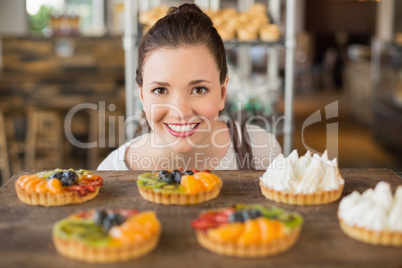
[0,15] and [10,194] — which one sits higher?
[0,15]

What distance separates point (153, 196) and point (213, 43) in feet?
2.19

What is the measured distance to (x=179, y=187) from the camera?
1.40 m

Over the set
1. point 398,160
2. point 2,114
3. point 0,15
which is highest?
point 0,15

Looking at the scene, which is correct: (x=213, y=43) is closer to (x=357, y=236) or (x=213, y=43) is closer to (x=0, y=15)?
(x=357, y=236)

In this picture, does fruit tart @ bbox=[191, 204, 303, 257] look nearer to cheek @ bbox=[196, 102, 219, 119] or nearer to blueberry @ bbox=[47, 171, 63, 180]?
blueberry @ bbox=[47, 171, 63, 180]

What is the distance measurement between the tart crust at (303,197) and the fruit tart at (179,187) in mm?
152

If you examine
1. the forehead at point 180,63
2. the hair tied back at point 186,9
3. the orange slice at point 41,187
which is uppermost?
the hair tied back at point 186,9

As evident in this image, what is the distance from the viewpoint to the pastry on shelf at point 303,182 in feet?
4.44

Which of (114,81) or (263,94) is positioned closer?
(263,94)

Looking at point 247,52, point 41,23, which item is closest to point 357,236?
point 247,52

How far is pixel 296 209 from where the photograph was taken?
51.8 inches

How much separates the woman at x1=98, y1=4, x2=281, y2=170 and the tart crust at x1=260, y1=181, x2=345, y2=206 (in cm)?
44

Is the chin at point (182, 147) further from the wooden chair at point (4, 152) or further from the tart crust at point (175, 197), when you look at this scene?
the wooden chair at point (4, 152)

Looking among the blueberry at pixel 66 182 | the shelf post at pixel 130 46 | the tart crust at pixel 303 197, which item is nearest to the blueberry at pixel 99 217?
the blueberry at pixel 66 182
